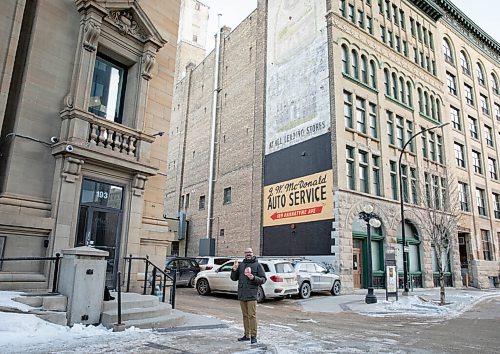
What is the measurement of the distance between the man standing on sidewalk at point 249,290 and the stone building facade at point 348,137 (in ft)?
46.6

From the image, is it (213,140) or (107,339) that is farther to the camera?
(213,140)

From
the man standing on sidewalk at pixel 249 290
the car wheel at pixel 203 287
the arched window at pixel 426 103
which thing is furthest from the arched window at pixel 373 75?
the man standing on sidewalk at pixel 249 290

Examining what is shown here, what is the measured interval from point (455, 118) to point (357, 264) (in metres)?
20.3

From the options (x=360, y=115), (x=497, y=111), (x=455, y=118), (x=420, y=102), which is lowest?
(x=360, y=115)

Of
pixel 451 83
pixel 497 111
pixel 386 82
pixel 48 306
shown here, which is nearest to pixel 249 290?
pixel 48 306

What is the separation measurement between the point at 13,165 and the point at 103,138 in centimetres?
225

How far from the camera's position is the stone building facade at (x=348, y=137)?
23.7m

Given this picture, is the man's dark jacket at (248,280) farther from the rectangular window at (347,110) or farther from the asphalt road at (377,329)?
the rectangular window at (347,110)

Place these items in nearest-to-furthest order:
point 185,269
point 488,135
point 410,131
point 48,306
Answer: point 48,306 < point 185,269 < point 410,131 < point 488,135

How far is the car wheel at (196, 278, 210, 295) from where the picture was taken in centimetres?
1813

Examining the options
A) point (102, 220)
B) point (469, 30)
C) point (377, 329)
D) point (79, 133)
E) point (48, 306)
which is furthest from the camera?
point (469, 30)

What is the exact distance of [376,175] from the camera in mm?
25453

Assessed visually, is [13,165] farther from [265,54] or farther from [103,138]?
[265,54]

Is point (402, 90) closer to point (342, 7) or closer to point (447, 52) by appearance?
point (342, 7)
